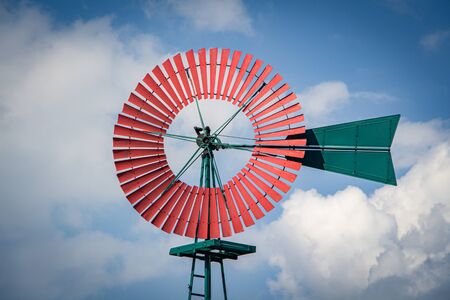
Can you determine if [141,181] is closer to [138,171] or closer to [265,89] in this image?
[138,171]

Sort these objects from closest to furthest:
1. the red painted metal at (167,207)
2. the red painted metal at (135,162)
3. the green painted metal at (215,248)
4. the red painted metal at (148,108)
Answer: the green painted metal at (215,248) → the red painted metal at (167,207) → the red painted metal at (135,162) → the red painted metal at (148,108)

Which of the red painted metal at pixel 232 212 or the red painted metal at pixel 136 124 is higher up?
the red painted metal at pixel 136 124

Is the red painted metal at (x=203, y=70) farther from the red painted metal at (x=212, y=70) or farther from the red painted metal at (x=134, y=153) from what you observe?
the red painted metal at (x=134, y=153)

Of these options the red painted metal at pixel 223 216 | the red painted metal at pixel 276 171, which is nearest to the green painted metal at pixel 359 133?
the red painted metal at pixel 276 171

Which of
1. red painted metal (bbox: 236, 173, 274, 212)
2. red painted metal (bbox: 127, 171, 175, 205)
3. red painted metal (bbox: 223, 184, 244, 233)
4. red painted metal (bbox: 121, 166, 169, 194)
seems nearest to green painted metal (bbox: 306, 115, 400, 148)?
red painted metal (bbox: 236, 173, 274, 212)

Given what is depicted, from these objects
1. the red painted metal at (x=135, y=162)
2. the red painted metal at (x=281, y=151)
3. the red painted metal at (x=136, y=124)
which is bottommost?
the red painted metal at (x=281, y=151)

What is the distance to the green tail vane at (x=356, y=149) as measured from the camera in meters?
15.1

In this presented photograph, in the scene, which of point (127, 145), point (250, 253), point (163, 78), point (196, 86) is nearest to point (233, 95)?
point (196, 86)

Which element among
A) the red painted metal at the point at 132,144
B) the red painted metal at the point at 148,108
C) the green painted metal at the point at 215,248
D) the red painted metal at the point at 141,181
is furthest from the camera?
the red painted metal at the point at 148,108

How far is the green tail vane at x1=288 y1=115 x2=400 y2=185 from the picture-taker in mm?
15148

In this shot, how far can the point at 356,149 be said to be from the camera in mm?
15539

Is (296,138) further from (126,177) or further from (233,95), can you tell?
(126,177)

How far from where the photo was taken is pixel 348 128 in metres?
15.7

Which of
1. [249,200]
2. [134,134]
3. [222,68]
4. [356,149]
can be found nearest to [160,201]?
[134,134]
